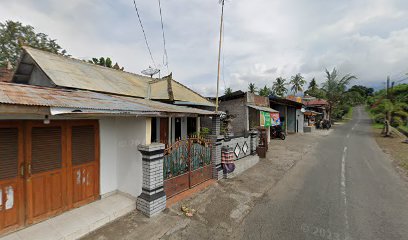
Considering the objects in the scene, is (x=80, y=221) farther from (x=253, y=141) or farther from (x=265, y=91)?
(x=265, y=91)

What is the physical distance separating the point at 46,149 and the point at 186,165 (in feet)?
12.1

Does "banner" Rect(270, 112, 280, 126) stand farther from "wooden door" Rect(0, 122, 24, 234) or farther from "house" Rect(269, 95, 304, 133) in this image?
"wooden door" Rect(0, 122, 24, 234)

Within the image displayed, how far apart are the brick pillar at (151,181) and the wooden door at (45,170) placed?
1.77 m

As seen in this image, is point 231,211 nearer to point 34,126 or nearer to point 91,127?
point 91,127

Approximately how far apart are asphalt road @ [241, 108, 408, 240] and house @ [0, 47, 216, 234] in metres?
2.67

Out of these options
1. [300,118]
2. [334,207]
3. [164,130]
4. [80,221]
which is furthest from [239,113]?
[300,118]

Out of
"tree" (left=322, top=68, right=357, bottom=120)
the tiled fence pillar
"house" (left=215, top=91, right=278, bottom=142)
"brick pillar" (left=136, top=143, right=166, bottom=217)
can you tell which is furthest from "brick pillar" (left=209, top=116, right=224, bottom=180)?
"tree" (left=322, top=68, right=357, bottom=120)

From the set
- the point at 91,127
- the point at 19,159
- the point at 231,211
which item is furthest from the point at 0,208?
the point at 231,211

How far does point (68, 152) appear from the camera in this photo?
4637 millimetres

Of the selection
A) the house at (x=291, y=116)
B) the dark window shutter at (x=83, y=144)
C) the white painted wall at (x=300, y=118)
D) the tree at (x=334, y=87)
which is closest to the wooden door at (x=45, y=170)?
the dark window shutter at (x=83, y=144)

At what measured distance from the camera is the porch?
3789mm

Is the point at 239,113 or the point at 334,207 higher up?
the point at 239,113

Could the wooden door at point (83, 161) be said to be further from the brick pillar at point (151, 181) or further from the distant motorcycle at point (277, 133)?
the distant motorcycle at point (277, 133)

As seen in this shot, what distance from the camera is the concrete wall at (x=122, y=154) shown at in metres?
5.16
